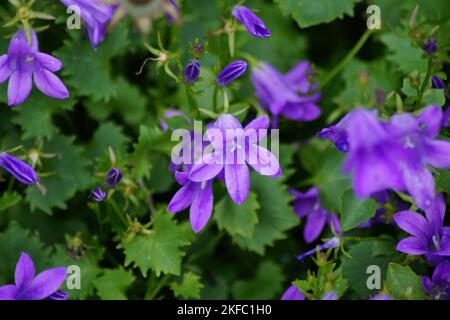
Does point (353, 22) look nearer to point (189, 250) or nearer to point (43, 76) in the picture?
point (189, 250)

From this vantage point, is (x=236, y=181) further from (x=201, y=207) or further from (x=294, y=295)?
(x=294, y=295)

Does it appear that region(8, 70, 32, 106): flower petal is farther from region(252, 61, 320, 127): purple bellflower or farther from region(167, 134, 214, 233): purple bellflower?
region(252, 61, 320, 127): purple bellflower

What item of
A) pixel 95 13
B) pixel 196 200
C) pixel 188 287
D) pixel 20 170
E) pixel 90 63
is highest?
pixel 95 13

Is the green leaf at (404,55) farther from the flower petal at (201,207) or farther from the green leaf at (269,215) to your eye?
the flower petal at (201,207)

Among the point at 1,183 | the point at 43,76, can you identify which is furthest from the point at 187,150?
the point at 1,183

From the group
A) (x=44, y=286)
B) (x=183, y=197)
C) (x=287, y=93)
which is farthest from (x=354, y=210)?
(x=44, y=286)

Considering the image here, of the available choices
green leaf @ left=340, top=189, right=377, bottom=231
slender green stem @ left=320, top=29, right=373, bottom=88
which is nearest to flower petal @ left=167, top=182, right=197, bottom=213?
green leaf @ left=340, top=189, right=377, bottom=231
